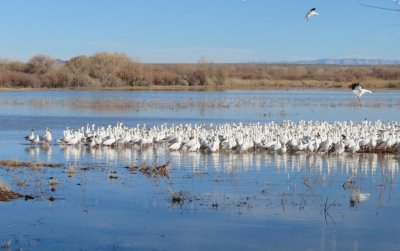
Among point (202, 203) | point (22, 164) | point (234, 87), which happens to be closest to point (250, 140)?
point (22, 164)

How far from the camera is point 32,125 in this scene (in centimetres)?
2733

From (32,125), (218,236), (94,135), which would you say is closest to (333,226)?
(218,236)

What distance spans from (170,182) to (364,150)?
730cm

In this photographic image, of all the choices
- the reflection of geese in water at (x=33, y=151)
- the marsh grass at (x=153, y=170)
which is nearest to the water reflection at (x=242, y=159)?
the reflection of geese in water at (x=33, y=151)

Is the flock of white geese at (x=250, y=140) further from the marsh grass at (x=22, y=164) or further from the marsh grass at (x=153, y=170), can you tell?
the marsh grass at (x=22, y=164)

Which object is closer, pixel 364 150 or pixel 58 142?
pixel 364 150

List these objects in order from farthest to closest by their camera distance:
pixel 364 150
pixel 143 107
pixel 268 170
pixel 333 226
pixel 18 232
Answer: pixel 143 107, pixel 364 150, pixel 268 170, pixel 333 226, pixel 18 232

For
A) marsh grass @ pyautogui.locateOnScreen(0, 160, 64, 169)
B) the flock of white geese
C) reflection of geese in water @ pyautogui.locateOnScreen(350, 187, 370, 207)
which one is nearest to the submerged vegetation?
the flock of white geese

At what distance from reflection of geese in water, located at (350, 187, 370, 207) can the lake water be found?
80 mm

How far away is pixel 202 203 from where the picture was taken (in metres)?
11.5

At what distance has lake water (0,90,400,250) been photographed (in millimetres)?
9188

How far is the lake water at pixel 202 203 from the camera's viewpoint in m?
9.19

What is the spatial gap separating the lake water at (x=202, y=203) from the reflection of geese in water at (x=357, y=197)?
0.26ft

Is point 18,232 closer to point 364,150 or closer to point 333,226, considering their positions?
point 333,226
